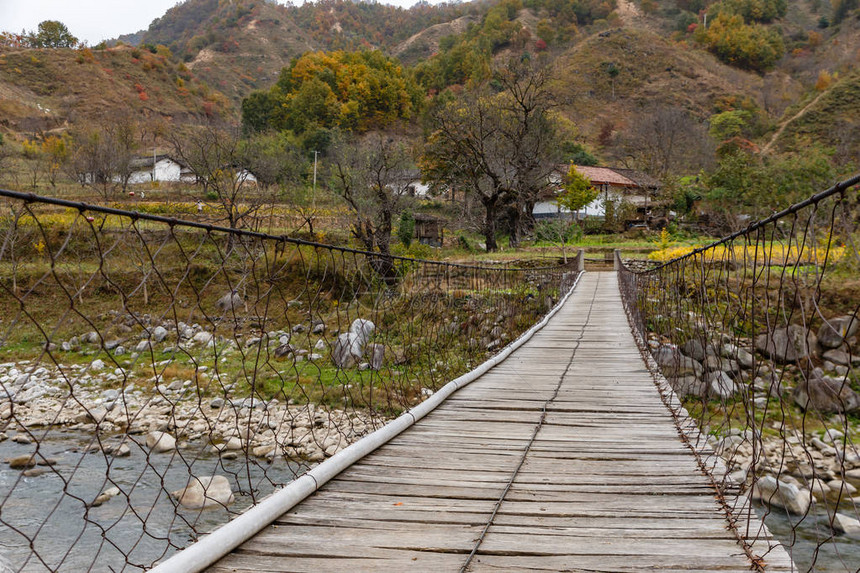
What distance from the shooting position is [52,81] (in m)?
49.2

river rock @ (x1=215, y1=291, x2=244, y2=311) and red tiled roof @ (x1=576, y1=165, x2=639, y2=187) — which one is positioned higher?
red tiled roof @ (x1=576, y1=165, x2=639, y2=187)

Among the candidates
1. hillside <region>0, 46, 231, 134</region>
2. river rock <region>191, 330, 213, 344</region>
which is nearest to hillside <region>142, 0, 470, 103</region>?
hillside <region>0, 46, 231, 134</region>

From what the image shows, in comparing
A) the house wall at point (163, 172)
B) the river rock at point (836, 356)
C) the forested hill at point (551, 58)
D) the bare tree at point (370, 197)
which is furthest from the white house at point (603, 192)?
the house wall at point (163, 172)

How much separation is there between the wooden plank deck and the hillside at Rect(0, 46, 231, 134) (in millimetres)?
47268

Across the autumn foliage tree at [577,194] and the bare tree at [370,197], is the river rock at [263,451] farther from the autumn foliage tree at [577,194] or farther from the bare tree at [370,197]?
the autumn foliage tree at [577,194]

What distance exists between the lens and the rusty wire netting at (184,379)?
213 cm

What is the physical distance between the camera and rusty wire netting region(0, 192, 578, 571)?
7.00 ft

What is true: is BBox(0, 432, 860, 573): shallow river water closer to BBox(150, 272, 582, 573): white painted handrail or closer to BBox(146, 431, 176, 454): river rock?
BBox(146, 431, 176, 454): river rock

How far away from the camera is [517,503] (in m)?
2.07

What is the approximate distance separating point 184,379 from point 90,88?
4914cm

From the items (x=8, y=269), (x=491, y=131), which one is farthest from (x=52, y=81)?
(x=491, y=131)

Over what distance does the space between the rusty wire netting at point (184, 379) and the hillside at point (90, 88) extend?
1285 inches

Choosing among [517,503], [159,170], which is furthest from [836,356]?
[159,170]

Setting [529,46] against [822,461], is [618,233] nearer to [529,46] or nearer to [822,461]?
[822,461]
